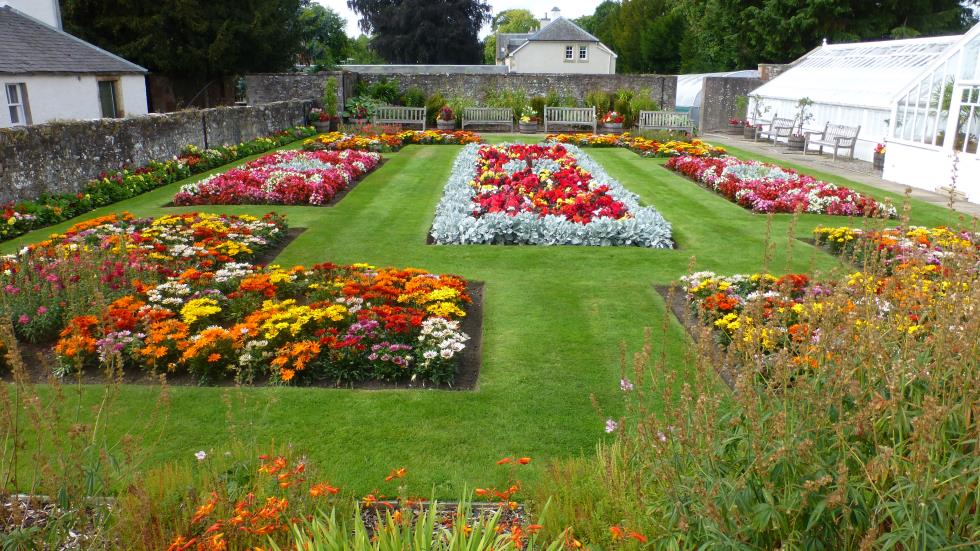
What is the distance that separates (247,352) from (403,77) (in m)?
23.0

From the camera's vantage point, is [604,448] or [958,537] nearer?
[958,537]

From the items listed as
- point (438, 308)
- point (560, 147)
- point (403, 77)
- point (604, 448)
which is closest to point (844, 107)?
point (560, 147)

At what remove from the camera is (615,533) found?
9.26 ft

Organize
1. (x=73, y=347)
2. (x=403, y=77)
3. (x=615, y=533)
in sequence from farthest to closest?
(x=403, y=77) < (x=73, y=347) < (x=615, y=533)

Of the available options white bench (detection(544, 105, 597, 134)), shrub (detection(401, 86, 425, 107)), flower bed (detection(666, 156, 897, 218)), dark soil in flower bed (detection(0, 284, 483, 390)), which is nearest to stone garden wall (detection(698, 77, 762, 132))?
white bench (detection(544, 105, 597, 134))

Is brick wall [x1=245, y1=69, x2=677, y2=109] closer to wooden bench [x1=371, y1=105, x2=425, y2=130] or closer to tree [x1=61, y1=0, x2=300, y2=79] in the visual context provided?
wooden bench [x1=371, y1=105, x2=425, y2=130]

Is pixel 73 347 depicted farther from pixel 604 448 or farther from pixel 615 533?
pixel 615 533

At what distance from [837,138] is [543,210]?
38.8 ft

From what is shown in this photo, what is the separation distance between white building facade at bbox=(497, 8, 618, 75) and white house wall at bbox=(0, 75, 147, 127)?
30.4 metres

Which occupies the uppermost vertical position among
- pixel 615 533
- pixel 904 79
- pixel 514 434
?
pixel 904 79

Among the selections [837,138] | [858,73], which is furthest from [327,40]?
[837,138]

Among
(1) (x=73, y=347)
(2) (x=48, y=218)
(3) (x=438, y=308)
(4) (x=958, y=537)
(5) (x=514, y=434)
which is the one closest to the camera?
(4) (x=958, y=537)

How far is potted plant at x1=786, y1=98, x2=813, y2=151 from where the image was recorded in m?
21.5

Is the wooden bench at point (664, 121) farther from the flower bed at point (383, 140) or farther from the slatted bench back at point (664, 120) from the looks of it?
the flower bed at point (383, 140)
